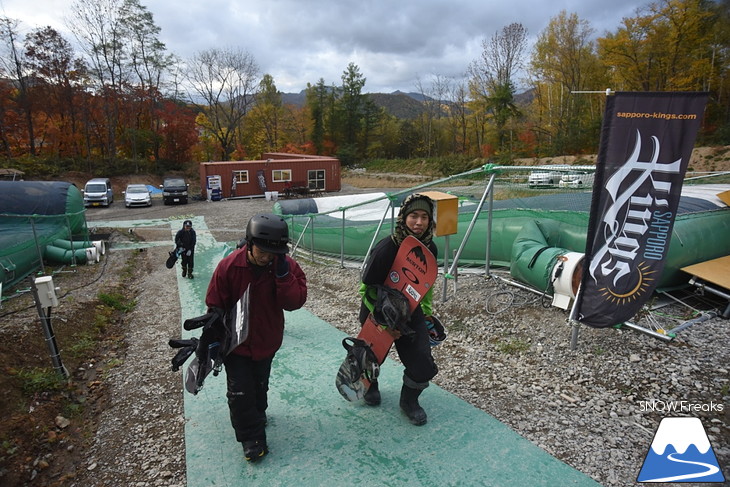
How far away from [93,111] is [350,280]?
127 ft

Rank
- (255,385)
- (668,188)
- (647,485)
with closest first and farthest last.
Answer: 1. (647,485)
2. (255,385)
3. (668,188)

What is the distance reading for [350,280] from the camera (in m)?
7.91

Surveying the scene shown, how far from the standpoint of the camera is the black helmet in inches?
99.5

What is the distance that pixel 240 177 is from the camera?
29.2 m

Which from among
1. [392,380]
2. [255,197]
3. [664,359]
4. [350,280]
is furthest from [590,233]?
[255,197]

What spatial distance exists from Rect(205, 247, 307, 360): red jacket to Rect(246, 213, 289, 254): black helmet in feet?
0.58

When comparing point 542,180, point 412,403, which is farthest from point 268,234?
point 542,180

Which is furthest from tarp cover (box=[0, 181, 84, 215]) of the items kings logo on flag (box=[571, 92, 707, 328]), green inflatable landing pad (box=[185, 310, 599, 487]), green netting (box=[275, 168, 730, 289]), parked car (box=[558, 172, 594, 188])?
kings logo on flag (box=[571, 92, 707, 328])

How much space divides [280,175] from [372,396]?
28240 mm

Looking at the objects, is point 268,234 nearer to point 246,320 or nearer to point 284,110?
point 246,320

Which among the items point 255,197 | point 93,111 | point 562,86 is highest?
point 562,86

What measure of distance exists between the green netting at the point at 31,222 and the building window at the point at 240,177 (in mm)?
16467

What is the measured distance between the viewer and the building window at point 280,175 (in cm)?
3008

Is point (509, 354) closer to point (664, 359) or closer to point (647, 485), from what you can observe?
point (664, 359)
